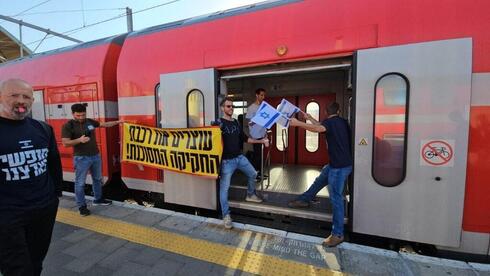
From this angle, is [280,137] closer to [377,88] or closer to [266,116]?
[266,116]

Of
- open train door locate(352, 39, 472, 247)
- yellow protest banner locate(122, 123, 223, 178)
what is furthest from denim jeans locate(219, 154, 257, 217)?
open train door locate(352, 39, 472, 247)

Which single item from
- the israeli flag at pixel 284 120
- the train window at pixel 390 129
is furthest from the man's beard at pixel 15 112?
the train window at pixel 390 129

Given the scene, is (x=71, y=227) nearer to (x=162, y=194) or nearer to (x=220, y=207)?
(x=162, y=194)

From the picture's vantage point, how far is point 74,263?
2.72m

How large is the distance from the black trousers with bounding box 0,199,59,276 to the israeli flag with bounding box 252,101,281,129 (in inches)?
87.2

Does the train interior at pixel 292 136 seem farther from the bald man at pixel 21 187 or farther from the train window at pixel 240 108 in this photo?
the bald man at pixel 21 187

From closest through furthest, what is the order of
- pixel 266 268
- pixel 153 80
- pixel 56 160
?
pixel 56 160 → pixel 266 268 → pixel 153 80

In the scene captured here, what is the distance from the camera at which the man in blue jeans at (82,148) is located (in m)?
3.85

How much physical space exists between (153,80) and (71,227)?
2.45 meters

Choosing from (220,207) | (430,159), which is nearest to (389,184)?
(430,159)

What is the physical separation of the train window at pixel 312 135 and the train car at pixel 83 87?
4379mm

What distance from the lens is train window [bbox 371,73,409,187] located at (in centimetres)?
268

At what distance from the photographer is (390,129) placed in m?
2.73

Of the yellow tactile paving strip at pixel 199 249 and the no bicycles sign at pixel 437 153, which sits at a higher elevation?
the no bicycles sign at pixel 437 153
